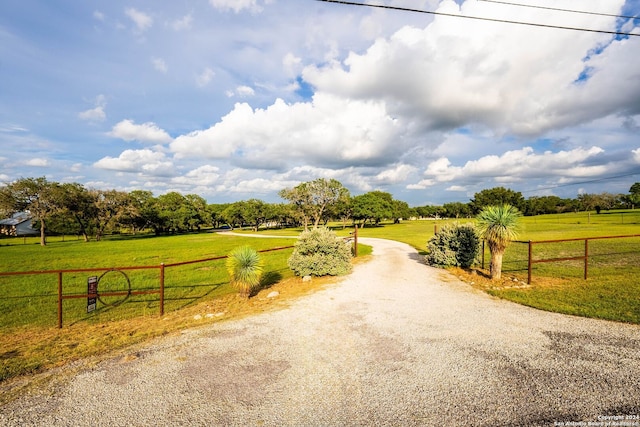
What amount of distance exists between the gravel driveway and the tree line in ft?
135

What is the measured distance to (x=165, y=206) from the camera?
→ 73250 millimetres

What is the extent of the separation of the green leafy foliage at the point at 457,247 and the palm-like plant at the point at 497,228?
2035 millimetres

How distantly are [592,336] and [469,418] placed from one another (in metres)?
4.36

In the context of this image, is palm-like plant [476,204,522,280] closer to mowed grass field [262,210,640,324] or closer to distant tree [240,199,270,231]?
mowed grass field [262,210,640,324]

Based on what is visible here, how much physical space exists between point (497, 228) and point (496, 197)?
106671 millimetres

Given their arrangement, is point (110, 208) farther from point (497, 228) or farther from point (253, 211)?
point (497, 228)

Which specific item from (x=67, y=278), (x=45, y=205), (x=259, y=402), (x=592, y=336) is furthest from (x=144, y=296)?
(x=45, y=205)

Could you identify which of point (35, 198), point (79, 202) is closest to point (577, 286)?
point (35, 198)

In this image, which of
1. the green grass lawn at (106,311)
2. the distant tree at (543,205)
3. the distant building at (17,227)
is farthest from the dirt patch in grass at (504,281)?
the distant tree at (543,205)

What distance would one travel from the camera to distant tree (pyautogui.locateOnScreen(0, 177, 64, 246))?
37844mm

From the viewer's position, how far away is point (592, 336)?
5742 mm

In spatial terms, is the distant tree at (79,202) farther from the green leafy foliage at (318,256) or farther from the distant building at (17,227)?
the green leafy foliage at (318,256)

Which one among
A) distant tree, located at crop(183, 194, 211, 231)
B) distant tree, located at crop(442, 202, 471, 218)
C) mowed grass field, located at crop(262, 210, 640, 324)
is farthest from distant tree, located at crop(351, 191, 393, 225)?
distant tree, located at crop(442, 202, 471, 218)

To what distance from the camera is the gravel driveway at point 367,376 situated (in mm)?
3596
